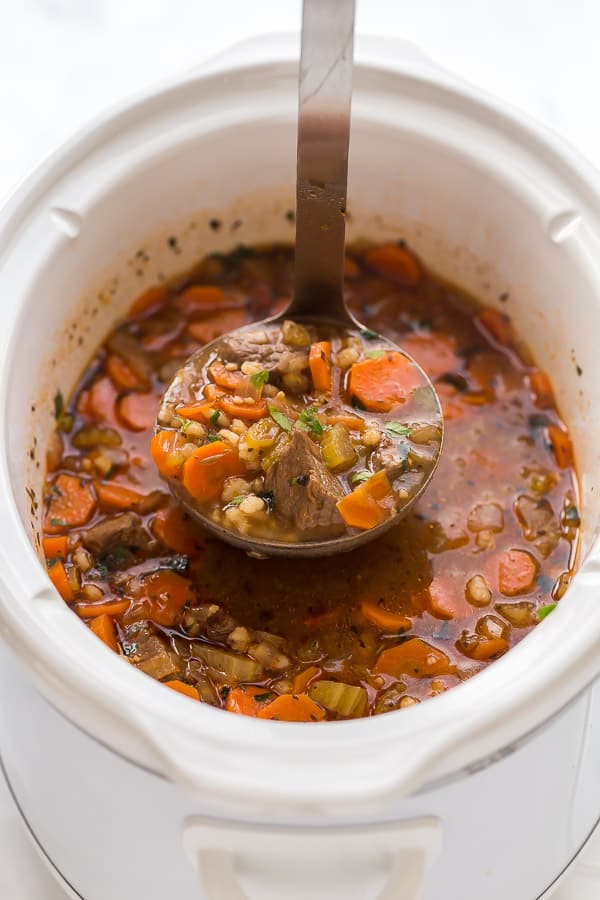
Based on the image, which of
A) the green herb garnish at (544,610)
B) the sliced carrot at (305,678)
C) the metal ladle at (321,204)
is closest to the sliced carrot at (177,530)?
the metal ladle at (321,204)

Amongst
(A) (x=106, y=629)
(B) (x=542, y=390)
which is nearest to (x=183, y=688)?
(A) (x=106, y=629)

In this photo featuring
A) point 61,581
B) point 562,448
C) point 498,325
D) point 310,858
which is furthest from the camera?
point 498,325

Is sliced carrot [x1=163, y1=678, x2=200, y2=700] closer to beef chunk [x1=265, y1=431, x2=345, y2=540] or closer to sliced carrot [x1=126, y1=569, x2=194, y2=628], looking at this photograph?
sliced carrot [x1=126, y1=569, x2=194, y2=628]

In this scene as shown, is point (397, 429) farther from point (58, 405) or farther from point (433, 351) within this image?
point (58, 405)

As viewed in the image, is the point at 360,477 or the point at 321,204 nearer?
the point at 360,477

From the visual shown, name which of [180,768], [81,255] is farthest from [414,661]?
[81,255]

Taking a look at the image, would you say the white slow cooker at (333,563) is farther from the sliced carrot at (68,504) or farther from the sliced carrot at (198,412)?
the sliced carrot at (198,412)

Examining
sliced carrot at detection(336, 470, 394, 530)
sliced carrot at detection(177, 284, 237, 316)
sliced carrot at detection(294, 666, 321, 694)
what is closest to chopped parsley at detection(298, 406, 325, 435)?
sliced carrot at detection(336, 470, 394, 530)
